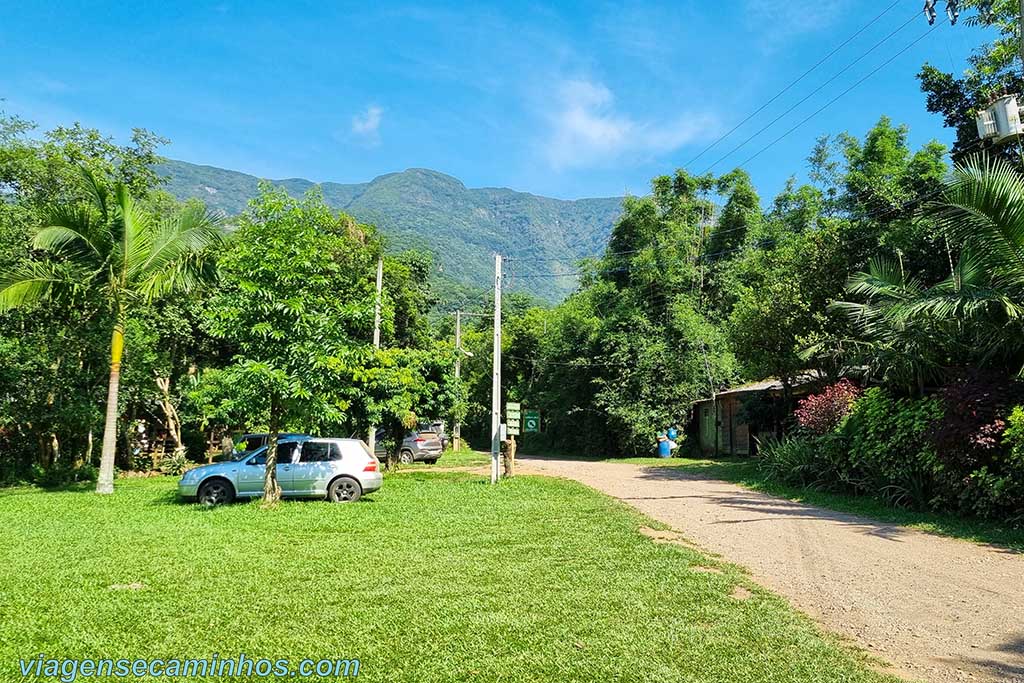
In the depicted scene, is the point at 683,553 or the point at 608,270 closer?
the point at 683,553

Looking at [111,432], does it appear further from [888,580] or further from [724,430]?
[724,430]

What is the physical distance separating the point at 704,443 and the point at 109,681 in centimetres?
2893

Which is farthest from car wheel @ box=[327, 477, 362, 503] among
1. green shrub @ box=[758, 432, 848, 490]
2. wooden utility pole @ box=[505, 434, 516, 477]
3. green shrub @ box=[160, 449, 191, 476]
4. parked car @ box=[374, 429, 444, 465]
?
parked car @ box=[374, 429, 444, 465]

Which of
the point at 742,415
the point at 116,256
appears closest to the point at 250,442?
the point at 116,256

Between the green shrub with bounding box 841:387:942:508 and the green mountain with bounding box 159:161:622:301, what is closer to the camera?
the green shrub with bounding box 841:387:942:508

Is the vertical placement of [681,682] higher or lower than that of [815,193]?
lower

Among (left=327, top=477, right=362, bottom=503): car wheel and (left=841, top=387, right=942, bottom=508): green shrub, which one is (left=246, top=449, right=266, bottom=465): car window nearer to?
(left=327, top=477, right=362, bottom=503): car wheel

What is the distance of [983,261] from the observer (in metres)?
9.77

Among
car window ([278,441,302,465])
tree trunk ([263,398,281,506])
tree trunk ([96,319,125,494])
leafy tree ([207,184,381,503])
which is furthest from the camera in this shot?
tree trunk ([96,319,125,494])

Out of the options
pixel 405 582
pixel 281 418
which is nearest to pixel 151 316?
pixel 281 418

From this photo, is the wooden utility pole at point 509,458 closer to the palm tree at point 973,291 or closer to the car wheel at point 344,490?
the car wheel at point 344,490

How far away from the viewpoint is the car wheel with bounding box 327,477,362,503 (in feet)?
43.6

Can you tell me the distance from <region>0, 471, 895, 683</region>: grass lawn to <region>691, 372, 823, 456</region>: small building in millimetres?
14160

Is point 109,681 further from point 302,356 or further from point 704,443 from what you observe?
point 704,443
